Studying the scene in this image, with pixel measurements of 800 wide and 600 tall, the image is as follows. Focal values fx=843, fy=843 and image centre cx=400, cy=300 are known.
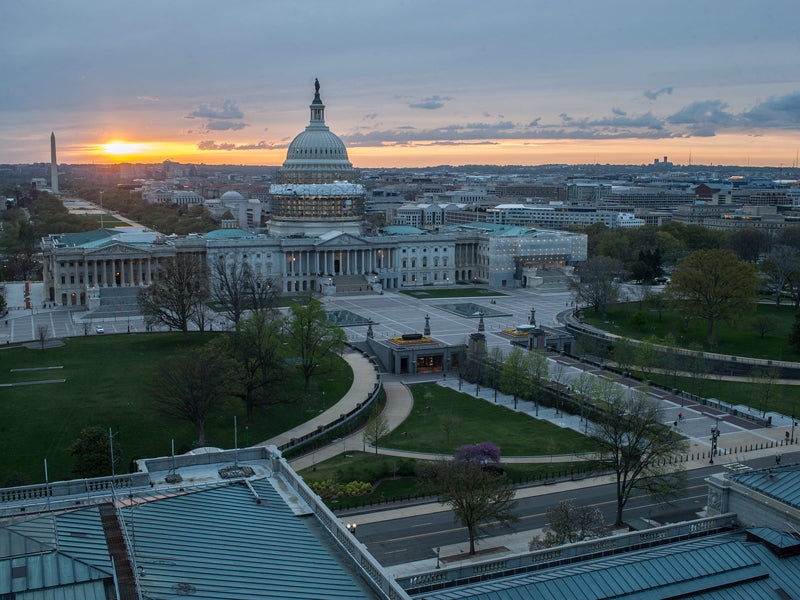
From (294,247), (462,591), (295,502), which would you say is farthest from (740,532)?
(294,247)

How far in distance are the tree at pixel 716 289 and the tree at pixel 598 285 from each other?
16.6m

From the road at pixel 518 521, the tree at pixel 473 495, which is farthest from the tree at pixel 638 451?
the tree at pixel 473 495

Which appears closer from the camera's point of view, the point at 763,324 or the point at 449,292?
the point at 763,324

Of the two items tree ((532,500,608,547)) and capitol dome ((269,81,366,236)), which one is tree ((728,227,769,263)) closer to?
capitol dome ((269,81,366,236))

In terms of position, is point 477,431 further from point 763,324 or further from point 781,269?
point 781,269

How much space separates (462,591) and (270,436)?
1409 inches

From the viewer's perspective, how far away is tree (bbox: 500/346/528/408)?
71.4 m

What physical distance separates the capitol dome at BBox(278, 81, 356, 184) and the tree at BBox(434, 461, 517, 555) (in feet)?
422

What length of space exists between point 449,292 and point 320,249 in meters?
23.9

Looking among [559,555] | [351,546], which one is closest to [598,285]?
[559,555]

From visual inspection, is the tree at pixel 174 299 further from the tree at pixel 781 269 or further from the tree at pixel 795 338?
the tree at pixel 781 269

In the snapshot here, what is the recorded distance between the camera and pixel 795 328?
8906cm

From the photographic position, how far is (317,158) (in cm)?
16988

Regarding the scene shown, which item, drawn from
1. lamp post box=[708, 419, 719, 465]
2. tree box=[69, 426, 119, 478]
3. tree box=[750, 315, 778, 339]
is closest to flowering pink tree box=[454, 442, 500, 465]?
lamp post box=[708, 419, 719, 465]
